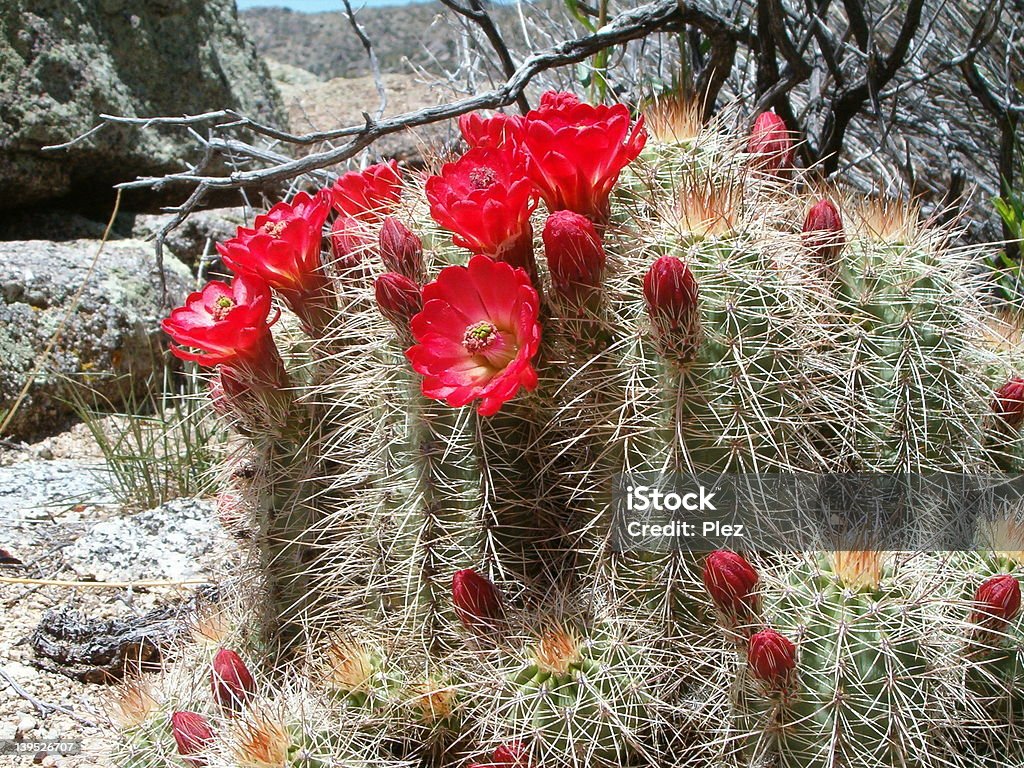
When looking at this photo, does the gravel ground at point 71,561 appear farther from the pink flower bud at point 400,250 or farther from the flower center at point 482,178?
the flower center at point 482,178

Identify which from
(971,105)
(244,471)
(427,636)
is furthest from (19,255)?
(971,105)

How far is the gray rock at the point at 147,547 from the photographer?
102 inches

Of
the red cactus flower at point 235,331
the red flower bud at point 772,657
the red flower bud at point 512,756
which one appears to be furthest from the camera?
the red cactus flower at point 235,331

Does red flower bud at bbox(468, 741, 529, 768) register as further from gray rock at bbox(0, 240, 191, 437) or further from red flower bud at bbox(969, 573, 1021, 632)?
gray rock at bbox(0, 240, 191, 437)

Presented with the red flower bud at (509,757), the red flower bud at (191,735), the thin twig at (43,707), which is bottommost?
the thin twig at (43,707)

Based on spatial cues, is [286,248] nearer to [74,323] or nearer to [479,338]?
[479,338]

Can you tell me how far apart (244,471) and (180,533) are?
88 cm

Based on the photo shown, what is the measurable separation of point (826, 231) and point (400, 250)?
0.80 meters

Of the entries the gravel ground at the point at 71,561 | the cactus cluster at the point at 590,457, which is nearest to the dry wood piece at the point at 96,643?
the gravel ground at the point at 71,561

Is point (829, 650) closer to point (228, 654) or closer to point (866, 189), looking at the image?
point (228, 654)

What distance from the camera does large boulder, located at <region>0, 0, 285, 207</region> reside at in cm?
341

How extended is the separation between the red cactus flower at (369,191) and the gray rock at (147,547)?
95 cm

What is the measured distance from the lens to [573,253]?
158 cm

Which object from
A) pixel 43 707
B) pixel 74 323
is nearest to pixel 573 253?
pixel 43 707
